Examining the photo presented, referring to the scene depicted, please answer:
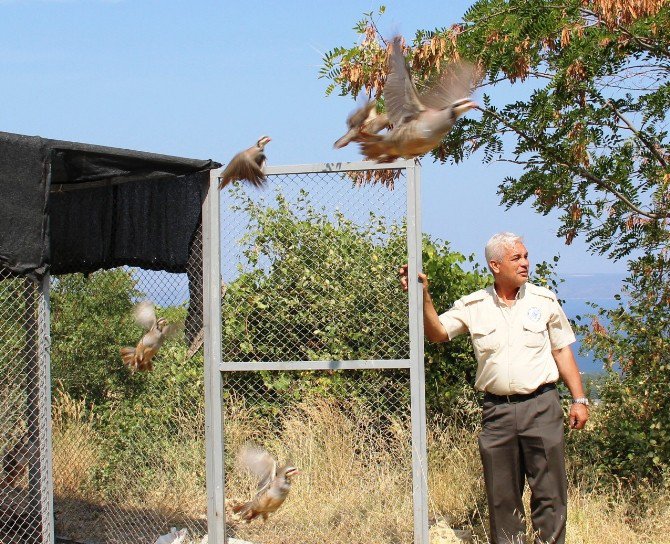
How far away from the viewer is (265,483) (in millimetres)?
6012

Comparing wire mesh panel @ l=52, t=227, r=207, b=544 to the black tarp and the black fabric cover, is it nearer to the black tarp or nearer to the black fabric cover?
the black tarp

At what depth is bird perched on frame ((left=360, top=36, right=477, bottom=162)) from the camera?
5730 millimetres

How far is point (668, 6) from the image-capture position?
670cm

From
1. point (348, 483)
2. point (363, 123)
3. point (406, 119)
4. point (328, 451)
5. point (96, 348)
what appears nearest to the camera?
point (406, 119)

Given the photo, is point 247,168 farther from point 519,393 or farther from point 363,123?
point 519,393

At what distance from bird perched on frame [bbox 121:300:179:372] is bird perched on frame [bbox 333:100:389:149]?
1735 millimetres

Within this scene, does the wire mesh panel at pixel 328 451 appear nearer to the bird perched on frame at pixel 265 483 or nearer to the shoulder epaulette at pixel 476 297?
the bird perched on frame at pixel 265 483

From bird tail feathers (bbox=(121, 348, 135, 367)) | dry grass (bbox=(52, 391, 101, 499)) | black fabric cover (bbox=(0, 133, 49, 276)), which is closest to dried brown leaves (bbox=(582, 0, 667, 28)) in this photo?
black fabric cover (bbox=(0, 133, 49, 276))

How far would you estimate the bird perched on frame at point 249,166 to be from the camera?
587 cm

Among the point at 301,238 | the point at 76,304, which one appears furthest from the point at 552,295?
the point at 76,304

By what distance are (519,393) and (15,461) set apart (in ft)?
11.6

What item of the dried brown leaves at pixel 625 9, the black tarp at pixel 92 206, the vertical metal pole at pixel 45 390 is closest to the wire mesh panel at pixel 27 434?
the vertical metal pole at pixel 45 390

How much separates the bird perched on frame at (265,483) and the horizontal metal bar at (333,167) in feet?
6.13

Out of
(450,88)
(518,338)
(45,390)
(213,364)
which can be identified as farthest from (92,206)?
(518,338)
